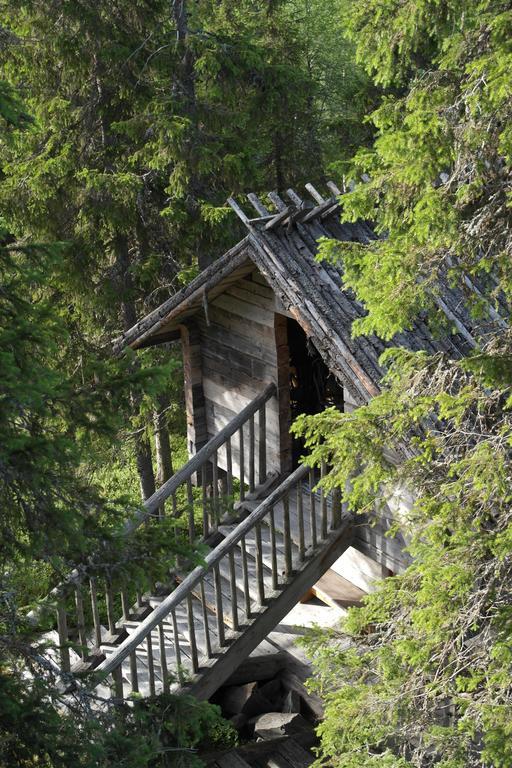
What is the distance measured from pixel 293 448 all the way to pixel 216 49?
632cm

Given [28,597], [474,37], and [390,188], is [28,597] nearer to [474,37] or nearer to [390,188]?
[390,188]

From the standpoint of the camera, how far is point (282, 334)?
10.8m

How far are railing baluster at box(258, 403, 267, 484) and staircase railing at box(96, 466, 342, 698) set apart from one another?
84 cm

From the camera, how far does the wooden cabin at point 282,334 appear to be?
836cm

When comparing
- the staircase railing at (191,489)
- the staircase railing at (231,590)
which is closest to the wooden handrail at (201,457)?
the staircase railing at (191,489)

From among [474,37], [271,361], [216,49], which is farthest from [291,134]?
[474,37]

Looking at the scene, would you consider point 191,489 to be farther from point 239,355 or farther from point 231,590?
point 239,355

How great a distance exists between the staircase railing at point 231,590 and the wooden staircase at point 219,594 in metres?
0.01

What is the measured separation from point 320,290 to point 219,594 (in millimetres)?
3161

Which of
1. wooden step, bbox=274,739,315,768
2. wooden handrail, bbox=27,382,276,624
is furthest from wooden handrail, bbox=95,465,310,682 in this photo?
wooden step, bbox=274,739,315,768

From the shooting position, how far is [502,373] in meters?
6.11

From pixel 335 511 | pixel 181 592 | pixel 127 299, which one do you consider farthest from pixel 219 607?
pixel 127 299

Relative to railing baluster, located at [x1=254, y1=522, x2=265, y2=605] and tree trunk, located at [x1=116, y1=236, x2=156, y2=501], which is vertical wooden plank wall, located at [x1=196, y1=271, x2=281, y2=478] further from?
tree trunk, located at [x1=116, y1=236, x2=156, y2=501]

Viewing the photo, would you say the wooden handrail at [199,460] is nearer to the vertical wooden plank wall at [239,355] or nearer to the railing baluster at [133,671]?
the vertical wooden plank wall at [239,355]
